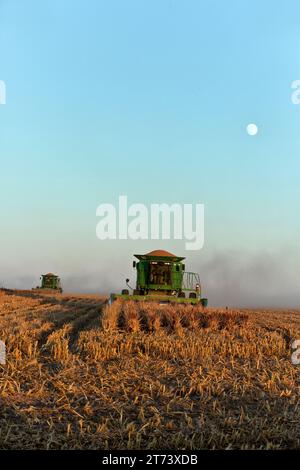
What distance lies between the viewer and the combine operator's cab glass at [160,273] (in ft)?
69.8

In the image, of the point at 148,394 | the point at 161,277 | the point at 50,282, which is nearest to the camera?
the point at 148,394

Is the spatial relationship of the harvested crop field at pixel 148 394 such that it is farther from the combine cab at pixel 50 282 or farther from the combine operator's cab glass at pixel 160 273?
the combine cab at pixel 50 282

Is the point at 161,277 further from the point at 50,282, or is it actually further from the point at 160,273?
the point at 50,282

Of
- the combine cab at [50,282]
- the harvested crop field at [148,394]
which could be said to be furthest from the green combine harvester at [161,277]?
the combine cab at [50,282]

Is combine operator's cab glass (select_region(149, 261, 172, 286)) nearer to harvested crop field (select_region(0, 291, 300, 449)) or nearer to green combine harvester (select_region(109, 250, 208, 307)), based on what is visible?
green combine harvester (select_region(109, 250, 208, 307))

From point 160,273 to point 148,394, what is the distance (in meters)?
16.4

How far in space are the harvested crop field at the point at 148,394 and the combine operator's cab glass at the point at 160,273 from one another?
42.0 feet

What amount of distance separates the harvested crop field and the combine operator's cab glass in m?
12.8

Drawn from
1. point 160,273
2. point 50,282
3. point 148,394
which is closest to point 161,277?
point 160,273

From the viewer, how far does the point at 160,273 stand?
21.4m

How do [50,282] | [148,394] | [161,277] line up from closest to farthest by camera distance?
1. [148,394]
2. [161,277]
3. [50,282]
